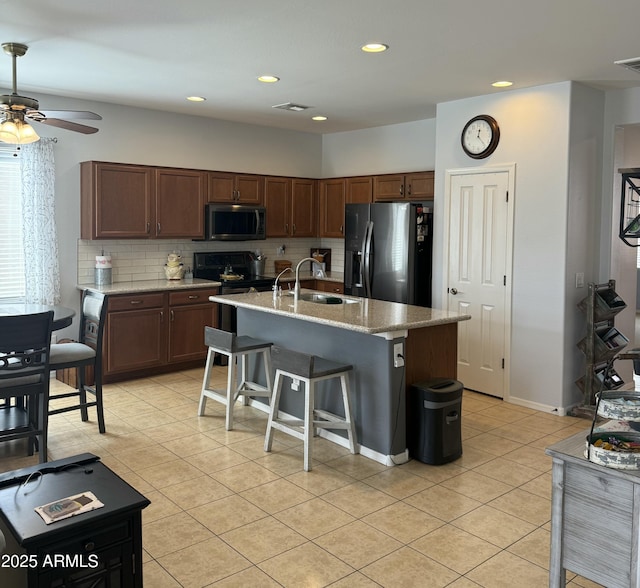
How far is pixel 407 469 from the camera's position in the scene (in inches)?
150

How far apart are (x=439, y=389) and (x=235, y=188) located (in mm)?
3827

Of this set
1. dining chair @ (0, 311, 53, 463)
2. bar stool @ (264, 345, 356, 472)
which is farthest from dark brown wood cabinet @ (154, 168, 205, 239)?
bar stool @ (264, 345, 356, 472)

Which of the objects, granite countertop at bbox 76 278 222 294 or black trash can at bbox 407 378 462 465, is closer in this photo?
black trash can at bbox 407 378 462 465

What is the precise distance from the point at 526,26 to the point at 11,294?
4903 mm

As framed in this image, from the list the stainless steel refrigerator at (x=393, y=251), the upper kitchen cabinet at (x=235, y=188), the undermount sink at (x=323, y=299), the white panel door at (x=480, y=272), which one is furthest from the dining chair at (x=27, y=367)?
the white panel door at (x=480, y=272)

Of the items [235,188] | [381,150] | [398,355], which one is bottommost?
[398,355]

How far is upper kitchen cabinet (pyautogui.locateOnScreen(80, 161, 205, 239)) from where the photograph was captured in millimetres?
5742

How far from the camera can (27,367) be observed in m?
3.74

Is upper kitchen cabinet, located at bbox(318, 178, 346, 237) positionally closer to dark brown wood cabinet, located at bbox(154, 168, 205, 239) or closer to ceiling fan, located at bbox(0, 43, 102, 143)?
dark brown wood cabinet, located at bbox(154, 168, 205, 239)

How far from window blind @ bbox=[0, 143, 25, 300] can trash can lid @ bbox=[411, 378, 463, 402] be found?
3.96 meters

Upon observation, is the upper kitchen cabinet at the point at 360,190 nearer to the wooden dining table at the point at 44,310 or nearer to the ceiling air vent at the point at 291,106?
the ceiling air vent at the point at 291,106

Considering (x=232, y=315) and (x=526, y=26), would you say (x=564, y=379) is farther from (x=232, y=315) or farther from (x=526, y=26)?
(x=232, y=315)

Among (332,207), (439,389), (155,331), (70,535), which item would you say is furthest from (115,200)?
(70,535)

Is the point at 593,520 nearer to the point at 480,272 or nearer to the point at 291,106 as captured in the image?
the point at 480,272
